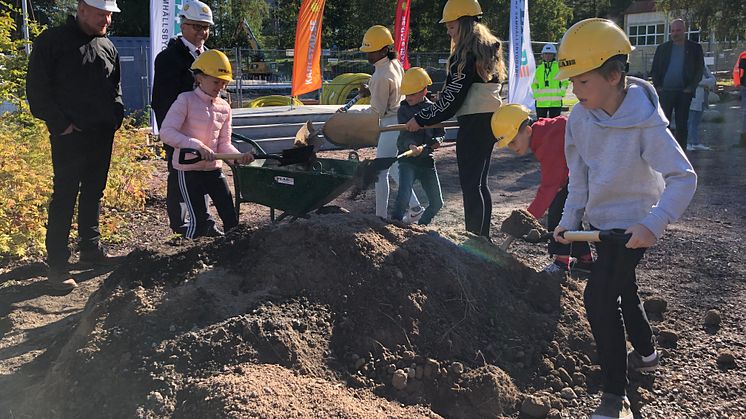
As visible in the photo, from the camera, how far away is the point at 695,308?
4.44m

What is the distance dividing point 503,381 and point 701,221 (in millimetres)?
4341

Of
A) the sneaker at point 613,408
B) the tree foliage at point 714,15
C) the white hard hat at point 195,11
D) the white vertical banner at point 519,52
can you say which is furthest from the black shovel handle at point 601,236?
the tree foliage at point 714,15

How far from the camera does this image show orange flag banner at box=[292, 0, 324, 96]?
48.9ft

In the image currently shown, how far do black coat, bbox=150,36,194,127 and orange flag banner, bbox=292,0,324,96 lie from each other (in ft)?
32.0

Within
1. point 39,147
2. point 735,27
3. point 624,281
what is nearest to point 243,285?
point 624,281

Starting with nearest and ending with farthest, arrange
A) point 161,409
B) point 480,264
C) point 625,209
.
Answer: point 161,409 → point 625,209 → point 480,264

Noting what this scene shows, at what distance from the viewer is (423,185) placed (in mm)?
5707

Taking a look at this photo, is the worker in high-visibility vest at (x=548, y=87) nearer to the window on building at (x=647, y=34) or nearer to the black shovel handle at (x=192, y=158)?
the black shovel handle at (x=192, y=158)

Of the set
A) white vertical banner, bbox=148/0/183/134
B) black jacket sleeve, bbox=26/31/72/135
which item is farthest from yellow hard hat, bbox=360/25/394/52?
white vertical banner, bbox=148/0/183/134

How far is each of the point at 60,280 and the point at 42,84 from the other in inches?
53.0

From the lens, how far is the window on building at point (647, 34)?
179ft

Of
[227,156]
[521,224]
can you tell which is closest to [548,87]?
[521,224]

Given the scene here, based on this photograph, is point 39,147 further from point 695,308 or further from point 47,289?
point 695,308

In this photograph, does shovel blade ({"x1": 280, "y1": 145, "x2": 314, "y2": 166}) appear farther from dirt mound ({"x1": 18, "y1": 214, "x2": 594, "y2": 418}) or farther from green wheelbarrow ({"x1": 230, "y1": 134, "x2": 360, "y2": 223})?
dirt mound ({"x1": 18, "y1": 214, "x2": 594, "y2": 418})
